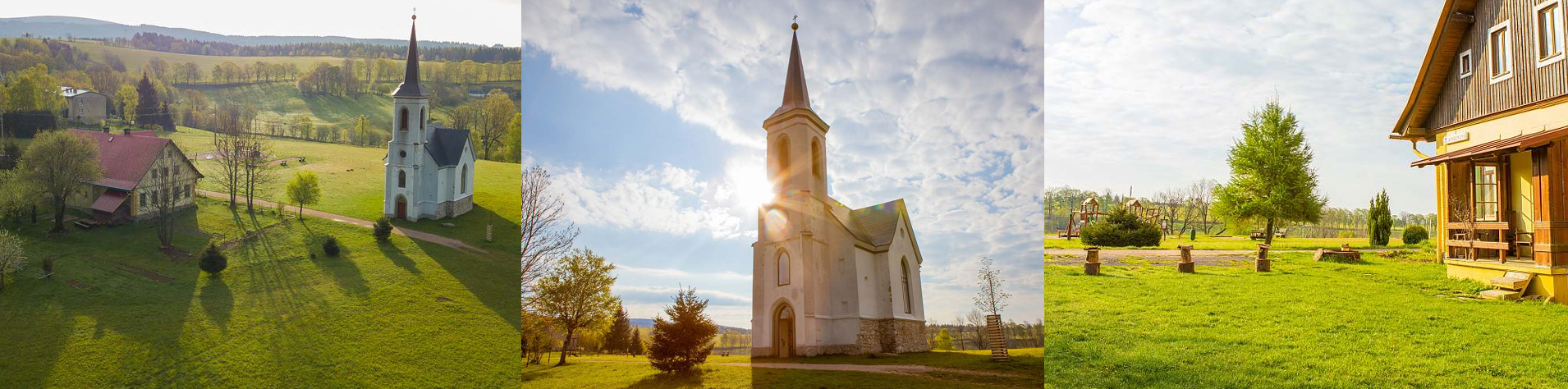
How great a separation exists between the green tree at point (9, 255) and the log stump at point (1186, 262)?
1221 cm

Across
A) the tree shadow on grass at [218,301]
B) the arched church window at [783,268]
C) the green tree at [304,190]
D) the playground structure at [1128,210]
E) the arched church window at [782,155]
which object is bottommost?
the tree shadow on grass at [218,301]

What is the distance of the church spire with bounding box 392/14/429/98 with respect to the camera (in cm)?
891

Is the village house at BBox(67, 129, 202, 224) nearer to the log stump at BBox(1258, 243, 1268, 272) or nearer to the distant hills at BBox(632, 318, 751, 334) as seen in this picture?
the distant hills at BBox(632, 318, 751, 334)

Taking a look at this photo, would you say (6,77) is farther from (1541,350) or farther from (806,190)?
(1541,350)

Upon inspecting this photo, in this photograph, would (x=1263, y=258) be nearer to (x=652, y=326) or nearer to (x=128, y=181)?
(x=652, y=326)

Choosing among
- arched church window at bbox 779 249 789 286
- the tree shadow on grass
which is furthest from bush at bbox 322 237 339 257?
arched church window at bbox 779 249 789 286

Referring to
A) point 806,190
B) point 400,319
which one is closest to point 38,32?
point 400,319

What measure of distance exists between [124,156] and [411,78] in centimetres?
324

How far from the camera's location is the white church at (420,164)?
884 centimetres

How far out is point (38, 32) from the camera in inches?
315

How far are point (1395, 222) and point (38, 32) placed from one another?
1449 centimetres

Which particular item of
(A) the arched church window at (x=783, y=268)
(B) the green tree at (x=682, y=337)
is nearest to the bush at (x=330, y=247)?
(B) the green tree at (x=682, y=337)

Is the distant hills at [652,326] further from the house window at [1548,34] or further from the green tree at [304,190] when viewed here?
the house window at [1548,34]

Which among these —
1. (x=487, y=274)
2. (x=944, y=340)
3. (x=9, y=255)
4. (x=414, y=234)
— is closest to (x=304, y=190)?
(x=414, y=234)
